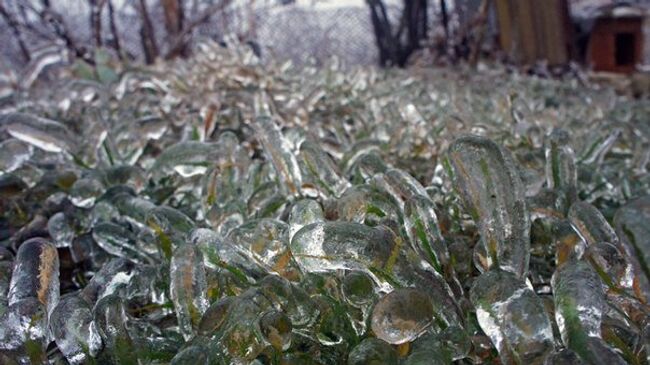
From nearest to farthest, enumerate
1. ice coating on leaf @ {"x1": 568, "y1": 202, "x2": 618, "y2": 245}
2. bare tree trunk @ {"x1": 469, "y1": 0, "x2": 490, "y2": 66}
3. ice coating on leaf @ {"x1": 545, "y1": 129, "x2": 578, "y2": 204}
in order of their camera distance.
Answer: ice coating on leaf @ {"x1": 568, "y1": 202, "x2": 618, "y2": 245}
ice coating on leaf @ {"x1": 545, "y1": 129, "x2": 578, "y2": 204}
bare tree trunk @ {"x1": 469, "y1": 0, "x2": 490, "y2": 66}

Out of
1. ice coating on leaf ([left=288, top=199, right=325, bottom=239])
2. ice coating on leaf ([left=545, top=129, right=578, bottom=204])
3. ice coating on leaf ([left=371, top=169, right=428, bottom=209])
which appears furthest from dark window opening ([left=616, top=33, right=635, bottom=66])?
ice coating on leaf ([left=288, top=199, right=325, bottom=239])

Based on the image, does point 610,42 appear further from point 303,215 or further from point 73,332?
point 73,332

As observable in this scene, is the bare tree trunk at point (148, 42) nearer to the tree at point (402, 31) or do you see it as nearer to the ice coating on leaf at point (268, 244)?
the tree at point (402, 31)

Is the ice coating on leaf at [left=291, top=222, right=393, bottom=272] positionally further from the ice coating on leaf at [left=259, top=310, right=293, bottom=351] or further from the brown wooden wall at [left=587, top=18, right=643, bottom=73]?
the brown wooden wall at [left=587, top=18, right=643, bottom=73]

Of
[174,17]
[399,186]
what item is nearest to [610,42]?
[174,17]

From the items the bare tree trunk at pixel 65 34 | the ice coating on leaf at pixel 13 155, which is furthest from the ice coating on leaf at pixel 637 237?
the bare tree trunk at pixel 65 34

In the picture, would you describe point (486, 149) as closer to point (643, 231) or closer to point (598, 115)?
point (643, 231)
